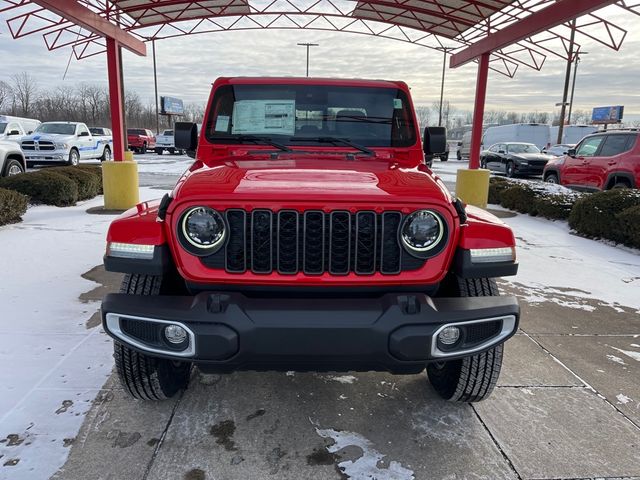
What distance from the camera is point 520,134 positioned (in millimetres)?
30172

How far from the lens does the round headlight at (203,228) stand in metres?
2.16

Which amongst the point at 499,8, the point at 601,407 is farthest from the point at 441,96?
the point at 601,407

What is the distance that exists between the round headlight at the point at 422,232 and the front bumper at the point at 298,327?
0.23 meters

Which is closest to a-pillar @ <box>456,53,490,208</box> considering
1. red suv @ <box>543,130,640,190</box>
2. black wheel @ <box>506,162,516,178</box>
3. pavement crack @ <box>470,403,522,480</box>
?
red suv @ <box>543,130,640,190</box>

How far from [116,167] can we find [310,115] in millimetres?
6821

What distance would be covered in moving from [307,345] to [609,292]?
4425mm

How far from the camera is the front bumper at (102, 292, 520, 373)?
79.1 inches

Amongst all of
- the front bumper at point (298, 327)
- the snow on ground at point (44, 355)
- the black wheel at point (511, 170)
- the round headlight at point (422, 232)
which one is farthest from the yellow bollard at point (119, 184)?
the black wheel at point (511, 170)

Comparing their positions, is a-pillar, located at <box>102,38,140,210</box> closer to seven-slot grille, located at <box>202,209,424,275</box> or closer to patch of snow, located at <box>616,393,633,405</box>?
seven-slot grille, located at <box>202,209,424,275</box>

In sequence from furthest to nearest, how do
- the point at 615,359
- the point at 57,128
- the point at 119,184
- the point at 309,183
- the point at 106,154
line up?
the point at 106,154
the point at 57,128
the point at 119,184
the point at 615,359
the point at 309,183

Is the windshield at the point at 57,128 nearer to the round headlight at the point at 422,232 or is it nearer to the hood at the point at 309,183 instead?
the hood at the point at 309,183

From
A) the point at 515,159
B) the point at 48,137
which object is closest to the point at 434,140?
the point at 48,137

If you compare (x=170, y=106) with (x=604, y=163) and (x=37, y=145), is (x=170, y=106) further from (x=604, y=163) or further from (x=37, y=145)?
(x=604, y=163)

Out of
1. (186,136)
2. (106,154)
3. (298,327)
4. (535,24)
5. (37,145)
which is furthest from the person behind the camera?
(106,154)
